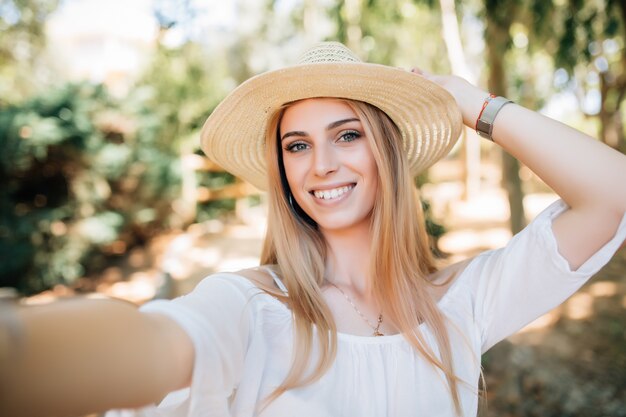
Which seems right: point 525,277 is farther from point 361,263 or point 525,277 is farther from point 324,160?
point 324,160

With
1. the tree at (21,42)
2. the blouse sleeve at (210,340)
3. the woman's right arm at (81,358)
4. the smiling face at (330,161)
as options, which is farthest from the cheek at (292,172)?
the tree at (21,42)

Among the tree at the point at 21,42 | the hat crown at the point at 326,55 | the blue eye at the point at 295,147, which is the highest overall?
the tree at the point at 21,42

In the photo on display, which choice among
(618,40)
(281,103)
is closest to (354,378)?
(281,103)

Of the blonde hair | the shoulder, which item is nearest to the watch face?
the blonde hair

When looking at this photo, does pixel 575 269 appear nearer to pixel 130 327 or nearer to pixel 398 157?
pixel 398 157

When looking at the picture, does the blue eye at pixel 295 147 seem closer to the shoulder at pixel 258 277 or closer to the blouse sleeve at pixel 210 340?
the shoulder at pixel 258 277

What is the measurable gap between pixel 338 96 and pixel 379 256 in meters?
0.62

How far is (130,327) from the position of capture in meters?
0.78

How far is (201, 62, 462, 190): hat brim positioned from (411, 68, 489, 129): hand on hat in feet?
0.11

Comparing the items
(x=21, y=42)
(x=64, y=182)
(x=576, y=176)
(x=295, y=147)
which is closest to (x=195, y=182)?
(x=64, y=182)

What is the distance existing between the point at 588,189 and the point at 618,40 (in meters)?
6.02

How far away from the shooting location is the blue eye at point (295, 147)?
1.70 m

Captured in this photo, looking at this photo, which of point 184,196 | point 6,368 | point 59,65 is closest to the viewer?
point 6,368

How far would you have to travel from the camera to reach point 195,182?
9.88 metres
